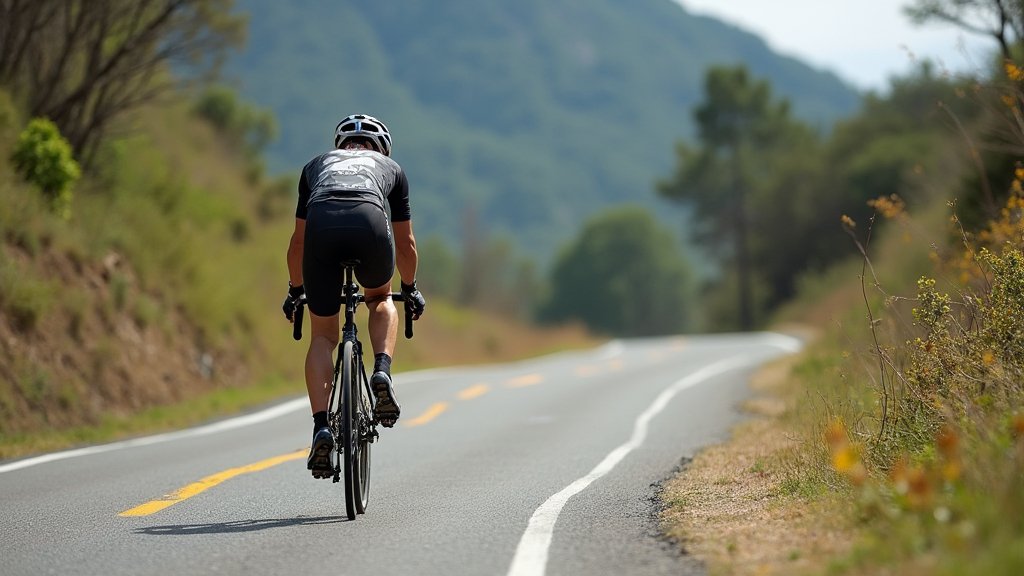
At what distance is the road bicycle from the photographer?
671 cm

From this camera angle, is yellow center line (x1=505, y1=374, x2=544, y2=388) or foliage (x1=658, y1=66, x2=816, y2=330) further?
foliage (x1=658, y1=66, x2=816, y2=330)

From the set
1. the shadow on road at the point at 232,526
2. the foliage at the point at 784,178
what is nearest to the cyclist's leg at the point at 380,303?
the shadow on road at the point at 232,526

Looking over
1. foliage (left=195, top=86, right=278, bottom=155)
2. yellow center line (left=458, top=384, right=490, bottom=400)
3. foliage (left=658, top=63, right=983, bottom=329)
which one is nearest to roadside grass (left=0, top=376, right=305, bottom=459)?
yellow center line (left=458, top=384, right=490, bottom=400)

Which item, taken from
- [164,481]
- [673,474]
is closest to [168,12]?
[164,481]

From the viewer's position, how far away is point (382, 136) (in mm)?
7469

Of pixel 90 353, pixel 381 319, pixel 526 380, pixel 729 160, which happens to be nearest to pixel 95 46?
pixel 90 353

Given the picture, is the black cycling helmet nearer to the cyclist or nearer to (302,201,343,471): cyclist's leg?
the cyclist

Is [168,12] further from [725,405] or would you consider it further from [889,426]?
[889,426]

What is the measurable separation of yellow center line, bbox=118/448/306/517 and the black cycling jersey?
2.17 m

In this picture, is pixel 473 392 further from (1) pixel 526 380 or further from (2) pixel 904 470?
(2) pixel 904 470

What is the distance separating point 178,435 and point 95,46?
8.19 meters

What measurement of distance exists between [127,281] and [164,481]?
30.3 ft

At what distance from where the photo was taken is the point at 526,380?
21.3 meters

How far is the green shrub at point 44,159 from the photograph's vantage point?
1692cm
